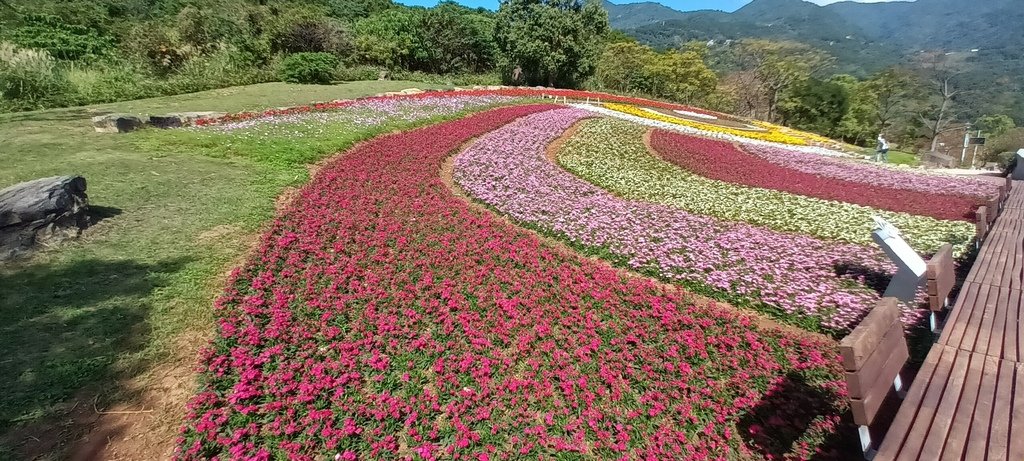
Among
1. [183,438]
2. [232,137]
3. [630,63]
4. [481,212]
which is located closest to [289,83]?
[232,137]

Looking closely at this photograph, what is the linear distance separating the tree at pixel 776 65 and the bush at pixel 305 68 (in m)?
46.0

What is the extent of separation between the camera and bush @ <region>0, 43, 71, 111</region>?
1596cm

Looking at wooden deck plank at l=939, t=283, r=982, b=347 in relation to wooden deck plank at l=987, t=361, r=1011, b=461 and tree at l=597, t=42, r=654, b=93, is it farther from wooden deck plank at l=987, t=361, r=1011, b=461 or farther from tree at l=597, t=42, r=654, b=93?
tree at l=597, t=42, r=654, b=93

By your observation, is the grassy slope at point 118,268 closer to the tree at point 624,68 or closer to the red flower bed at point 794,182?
the red flower bed at point 794,182

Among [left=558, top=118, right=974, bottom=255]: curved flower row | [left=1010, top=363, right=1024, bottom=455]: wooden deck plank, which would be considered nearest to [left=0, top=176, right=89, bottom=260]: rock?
[left=1010, top=363, right=1024, bottom=455]: wooden deck plank

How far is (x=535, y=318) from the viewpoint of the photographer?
5617mm

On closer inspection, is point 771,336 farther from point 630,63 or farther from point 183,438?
point 630,63

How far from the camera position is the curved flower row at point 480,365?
12.6ft

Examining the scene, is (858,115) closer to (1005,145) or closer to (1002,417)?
(1005,145)

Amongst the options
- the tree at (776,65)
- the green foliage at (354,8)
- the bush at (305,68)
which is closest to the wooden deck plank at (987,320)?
the bush at (305,68)

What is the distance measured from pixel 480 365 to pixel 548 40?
41875 millimetres

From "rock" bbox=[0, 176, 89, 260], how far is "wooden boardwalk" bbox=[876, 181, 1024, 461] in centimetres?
956

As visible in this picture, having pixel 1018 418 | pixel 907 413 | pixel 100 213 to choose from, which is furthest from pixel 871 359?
pixel 100 213

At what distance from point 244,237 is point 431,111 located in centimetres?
1376
